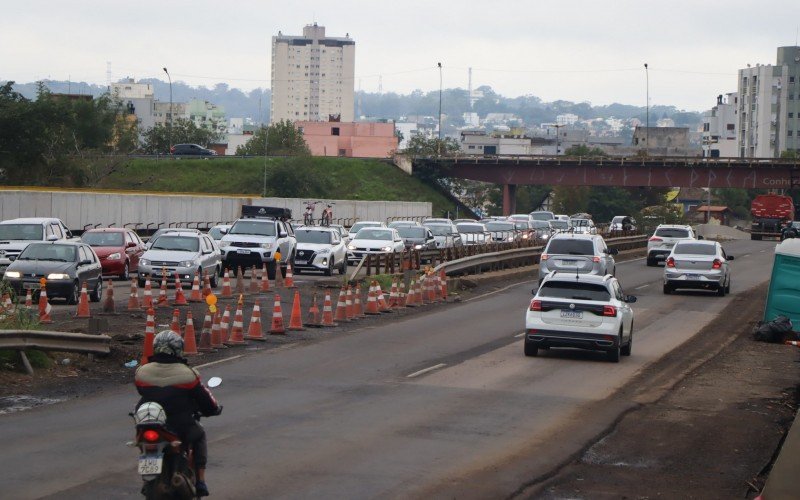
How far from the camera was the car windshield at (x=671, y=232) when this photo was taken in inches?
2098

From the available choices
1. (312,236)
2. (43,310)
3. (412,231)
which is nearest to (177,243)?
(312,236)

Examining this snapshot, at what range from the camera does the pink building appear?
611 ft

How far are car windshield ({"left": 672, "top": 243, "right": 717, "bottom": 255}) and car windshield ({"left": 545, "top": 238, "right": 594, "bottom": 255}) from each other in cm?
429

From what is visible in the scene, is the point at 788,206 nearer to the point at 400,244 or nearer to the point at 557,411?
the point at 400,244

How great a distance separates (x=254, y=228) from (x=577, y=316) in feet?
65.1

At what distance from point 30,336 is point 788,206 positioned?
83.1 metres

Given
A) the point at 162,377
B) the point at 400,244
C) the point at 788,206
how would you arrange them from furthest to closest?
the point at 788,206 < the point at 400,244 < the point at 162,377

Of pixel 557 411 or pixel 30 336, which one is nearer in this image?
pixel 557 411

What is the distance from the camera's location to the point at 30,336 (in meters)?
18.2

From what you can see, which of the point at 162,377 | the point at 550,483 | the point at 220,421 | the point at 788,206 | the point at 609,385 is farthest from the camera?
the point at 788,206

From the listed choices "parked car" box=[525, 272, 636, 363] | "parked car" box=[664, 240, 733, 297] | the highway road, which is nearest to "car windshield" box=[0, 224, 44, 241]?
the highway road

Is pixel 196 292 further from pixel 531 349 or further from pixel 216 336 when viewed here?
pixel 531 349

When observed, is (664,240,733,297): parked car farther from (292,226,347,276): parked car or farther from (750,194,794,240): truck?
(750,194,794,240): truck

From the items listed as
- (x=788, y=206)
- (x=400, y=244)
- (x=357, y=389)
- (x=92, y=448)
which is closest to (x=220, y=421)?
(x=92, y=448)
